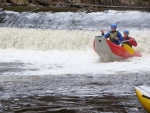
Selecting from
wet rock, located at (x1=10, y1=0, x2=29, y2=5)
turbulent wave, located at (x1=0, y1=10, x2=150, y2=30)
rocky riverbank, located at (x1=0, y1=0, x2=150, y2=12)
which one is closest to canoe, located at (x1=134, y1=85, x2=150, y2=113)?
turbulent wave, located at (x1=0, y1=10, x2=150, y2=30)

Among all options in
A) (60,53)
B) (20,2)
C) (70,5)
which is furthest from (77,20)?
(20,2)

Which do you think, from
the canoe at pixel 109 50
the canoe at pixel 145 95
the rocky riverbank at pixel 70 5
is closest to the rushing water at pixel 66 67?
the canoe at pixel 109 50

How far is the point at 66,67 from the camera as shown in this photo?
12.5 m

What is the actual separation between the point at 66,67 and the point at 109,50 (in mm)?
1998

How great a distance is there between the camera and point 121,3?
43938 millimetres

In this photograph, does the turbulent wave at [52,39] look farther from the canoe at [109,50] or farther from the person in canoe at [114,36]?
the canoe at [109,50]

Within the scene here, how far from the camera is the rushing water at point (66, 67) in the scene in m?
7.73

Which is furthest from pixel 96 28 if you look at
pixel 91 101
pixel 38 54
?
pixel 91 101

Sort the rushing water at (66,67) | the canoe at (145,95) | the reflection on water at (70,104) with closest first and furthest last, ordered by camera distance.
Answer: the canoe at (145,95) → the reflection on water at (70,104) → the rushing water at (66,67)

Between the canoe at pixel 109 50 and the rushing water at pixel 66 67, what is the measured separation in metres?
0.24

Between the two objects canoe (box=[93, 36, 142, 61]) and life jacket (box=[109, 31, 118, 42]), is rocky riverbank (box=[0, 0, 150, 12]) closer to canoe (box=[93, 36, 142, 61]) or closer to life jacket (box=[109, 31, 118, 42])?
life jacket (box=[109, 31, 118, 42])

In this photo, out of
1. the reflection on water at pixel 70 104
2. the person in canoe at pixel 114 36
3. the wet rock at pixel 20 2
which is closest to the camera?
the reflection on water at pixel 70 104

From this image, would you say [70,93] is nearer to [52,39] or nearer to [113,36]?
[113,36]

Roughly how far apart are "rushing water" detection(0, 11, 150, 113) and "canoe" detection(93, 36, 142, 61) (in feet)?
0.78
